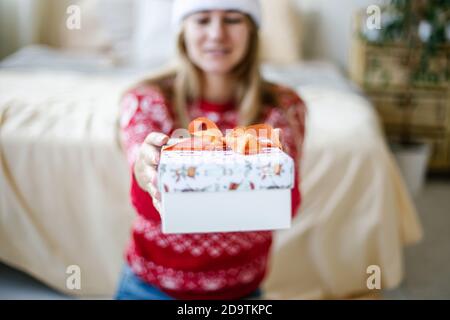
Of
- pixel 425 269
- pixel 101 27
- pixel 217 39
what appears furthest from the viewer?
pixel 425 269

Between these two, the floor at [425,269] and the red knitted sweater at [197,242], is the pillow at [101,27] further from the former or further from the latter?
the floor at [425,269]

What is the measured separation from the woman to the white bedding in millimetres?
69

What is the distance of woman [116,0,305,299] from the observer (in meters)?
0.53

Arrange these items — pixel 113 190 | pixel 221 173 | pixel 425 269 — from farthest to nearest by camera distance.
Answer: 1. pixel 113 190
2. pixel 425 269
3. pixel 221 173

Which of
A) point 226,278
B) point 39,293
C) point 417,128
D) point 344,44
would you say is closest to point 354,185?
point 344,44

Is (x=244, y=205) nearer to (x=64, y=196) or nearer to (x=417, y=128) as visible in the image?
(x=64, y=196)

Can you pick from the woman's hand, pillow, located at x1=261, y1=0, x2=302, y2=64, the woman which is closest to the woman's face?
the woman

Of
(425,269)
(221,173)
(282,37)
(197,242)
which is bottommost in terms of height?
(425,269)

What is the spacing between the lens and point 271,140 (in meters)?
0.47

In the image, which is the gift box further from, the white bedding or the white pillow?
the white pillow

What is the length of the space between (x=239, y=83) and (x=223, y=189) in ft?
0.61

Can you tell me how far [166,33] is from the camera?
821 millimetres

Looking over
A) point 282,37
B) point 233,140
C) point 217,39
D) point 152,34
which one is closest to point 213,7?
point 217,39

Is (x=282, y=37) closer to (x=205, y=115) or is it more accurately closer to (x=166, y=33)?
(x=166, y=33)
